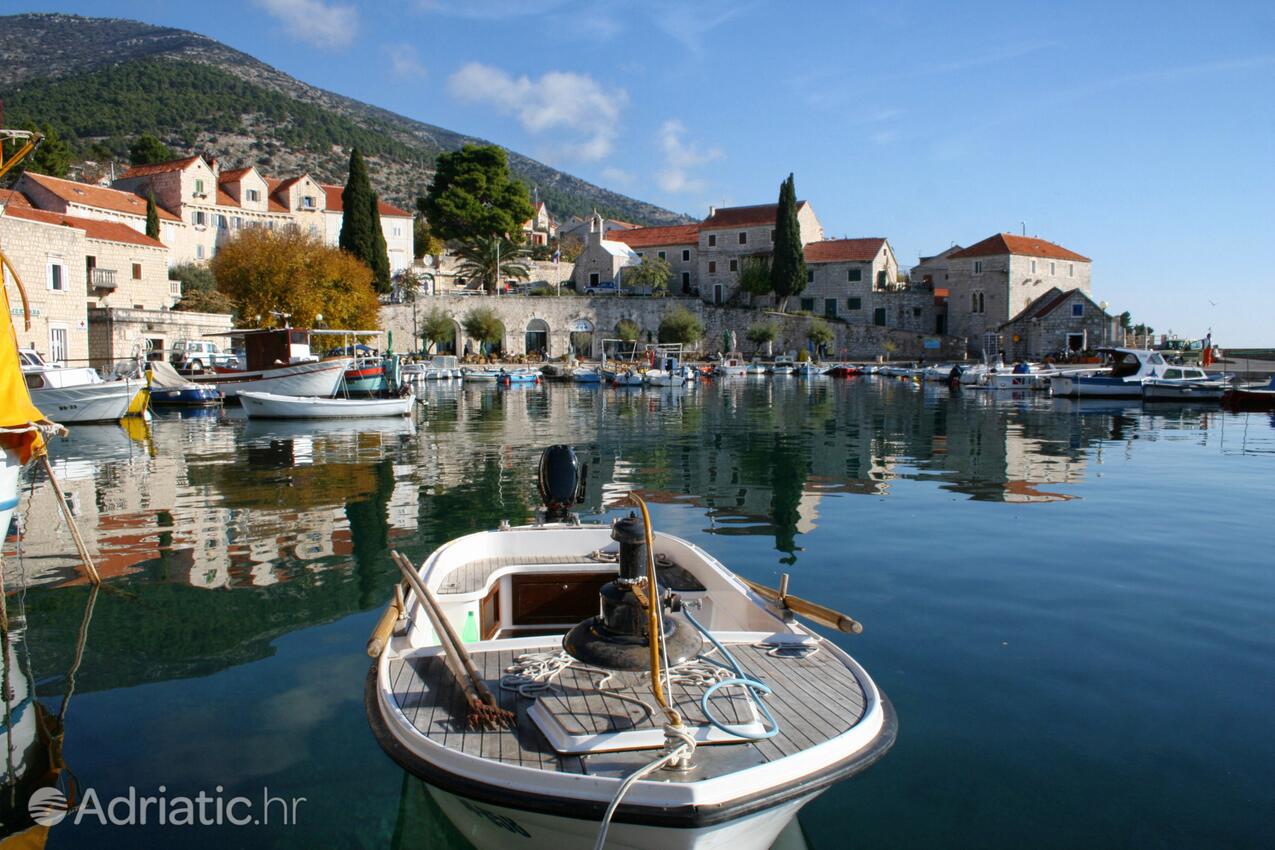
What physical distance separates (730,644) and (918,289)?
68.7 metres

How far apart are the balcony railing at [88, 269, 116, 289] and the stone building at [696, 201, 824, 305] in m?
42.3

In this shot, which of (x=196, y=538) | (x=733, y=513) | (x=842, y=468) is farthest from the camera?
(x=842, y=468)

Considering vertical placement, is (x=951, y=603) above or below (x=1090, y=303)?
below

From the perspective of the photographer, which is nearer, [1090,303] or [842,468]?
[842,468]

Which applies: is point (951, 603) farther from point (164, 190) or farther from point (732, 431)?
point (164, 190)

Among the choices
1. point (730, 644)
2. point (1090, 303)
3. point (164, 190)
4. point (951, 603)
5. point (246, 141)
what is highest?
point (246, 141)

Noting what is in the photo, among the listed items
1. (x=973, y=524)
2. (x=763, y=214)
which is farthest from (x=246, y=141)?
(x=973, y=524)

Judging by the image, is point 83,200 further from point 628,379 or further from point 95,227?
point 628,379

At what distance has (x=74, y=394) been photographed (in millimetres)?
25328

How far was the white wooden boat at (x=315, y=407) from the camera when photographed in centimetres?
2695

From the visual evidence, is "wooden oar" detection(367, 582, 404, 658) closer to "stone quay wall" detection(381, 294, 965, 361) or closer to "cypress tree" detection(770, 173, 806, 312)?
"stone quay wall" detection(381, 294, 965, 361)

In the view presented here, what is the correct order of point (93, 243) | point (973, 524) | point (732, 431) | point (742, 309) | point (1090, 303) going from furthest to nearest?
point (742, 309) → point (1090, 303) → point (93, 243) → point (732, 431) → point (973, 524)

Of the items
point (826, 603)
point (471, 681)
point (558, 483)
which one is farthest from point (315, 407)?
point (471, 681)

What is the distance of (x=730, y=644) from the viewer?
15.1ft
